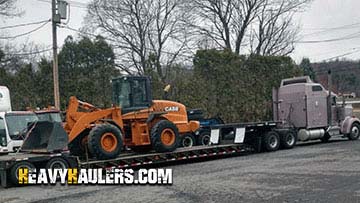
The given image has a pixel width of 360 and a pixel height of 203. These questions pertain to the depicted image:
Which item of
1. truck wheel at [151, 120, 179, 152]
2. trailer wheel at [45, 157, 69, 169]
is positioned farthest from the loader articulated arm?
trailer wheel at [45, 157, 69, 169]

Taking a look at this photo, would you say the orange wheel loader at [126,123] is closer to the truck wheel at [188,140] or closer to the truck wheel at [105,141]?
the truck wheel at [105,141]

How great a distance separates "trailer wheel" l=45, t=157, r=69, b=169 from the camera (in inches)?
583

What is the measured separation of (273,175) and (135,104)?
6072mm

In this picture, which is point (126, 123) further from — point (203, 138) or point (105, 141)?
point (203, 138)

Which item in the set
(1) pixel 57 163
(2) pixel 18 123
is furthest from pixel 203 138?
(1) pixel 57 163

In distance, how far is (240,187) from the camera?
12438mm

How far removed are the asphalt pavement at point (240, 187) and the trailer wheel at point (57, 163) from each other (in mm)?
813

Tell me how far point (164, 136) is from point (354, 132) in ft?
38.0

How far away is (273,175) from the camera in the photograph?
14.3 metres

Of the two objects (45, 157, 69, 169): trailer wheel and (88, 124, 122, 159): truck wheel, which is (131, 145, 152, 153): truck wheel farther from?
(45, 157, 69, 169): trailer wheel

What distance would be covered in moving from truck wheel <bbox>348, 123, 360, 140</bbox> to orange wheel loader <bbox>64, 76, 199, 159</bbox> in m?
9.79

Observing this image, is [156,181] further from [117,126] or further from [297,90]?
[297,90]

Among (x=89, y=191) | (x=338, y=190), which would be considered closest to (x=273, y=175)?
(x=338, y=190)

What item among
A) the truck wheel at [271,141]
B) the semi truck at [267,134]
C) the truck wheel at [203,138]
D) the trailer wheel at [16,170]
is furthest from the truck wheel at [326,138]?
the trailer wheel at [16,170]
